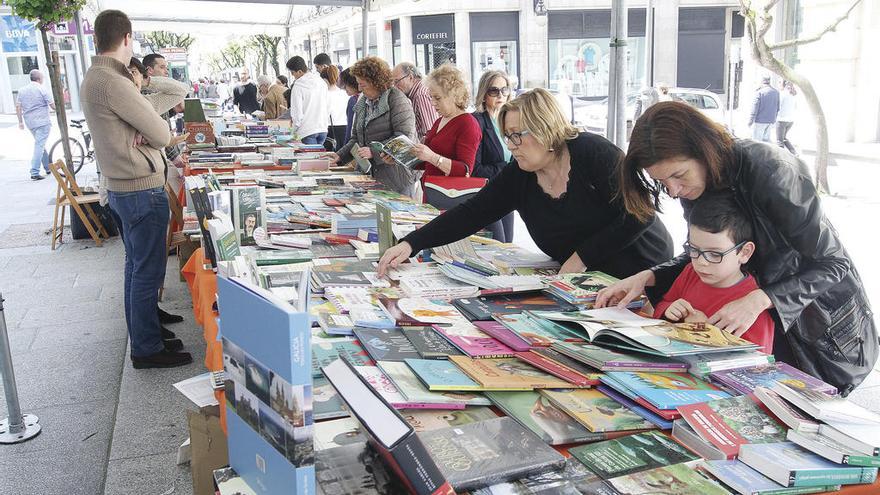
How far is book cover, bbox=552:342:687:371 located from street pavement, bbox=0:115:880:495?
171 cm

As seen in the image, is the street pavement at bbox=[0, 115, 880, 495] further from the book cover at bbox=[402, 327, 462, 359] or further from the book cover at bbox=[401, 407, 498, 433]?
the book cover at bbox=[401, 407, 498, 433]

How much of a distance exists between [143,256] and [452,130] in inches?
70.9

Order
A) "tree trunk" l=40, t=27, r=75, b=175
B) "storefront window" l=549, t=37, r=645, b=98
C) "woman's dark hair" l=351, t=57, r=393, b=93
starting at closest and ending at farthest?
"woman's dark hair" l=351, t=57, r=393, b=93
"tree trunk" l=40, t=27, r=75, b=175
"storefront window" l=549, t=37, r=645, b=98

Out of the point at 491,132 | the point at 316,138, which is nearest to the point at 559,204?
the point at 491,132

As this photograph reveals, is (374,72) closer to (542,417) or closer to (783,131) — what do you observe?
(542,417)

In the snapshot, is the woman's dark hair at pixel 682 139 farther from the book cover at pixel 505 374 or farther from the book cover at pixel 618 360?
the book cover at pixel 505 374

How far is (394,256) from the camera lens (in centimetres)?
253

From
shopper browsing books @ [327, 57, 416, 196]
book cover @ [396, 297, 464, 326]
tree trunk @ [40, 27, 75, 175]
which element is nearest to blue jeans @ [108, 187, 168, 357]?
shopper browsing books @ [327, 57, 416, 196]

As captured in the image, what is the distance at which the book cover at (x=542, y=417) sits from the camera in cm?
133

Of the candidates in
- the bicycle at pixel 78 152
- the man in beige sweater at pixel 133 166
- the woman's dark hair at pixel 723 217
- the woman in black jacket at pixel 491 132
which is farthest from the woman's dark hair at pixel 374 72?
the bicycle at pixel 78 152

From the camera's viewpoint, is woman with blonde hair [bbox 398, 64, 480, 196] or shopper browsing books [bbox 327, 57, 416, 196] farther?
shopper browsing books [bbox 327, 57, 416, 196]

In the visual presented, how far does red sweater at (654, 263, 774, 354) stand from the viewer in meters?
1.81

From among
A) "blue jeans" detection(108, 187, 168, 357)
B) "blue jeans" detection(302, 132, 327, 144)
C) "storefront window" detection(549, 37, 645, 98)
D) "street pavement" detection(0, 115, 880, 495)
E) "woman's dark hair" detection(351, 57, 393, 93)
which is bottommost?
"street pavement" detection(0, 115, 880, 495)

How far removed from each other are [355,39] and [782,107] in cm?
1926
